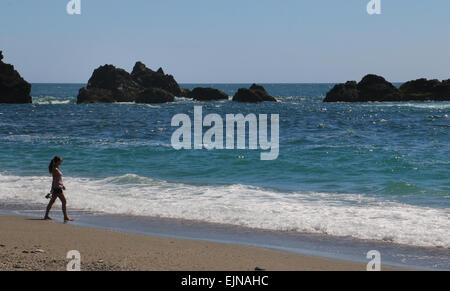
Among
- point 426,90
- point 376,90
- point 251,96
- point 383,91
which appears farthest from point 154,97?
point 426,90

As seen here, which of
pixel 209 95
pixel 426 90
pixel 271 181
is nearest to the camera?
pixel 271 181

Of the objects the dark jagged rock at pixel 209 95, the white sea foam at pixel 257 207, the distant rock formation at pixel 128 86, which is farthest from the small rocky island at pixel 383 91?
the white sea foam at pixel 257 207

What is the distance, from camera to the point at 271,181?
695 inches

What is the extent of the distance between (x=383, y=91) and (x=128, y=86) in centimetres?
4601

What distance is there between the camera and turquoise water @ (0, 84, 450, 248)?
1170cm

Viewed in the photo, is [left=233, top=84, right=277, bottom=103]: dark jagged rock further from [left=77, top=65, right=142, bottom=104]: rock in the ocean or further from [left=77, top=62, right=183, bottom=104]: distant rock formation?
[left=77, top=65, right=142, bottom=104]: rock in the ocean

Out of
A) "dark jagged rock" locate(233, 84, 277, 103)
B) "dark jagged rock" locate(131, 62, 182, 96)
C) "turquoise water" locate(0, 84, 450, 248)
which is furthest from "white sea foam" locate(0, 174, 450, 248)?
"dark jagged rock" locate(131, 62, 182, 96)

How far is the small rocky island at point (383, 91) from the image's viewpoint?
8962 centimetres

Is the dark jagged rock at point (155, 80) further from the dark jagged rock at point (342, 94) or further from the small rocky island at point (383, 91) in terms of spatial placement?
the small rocky island at point (383, 91)

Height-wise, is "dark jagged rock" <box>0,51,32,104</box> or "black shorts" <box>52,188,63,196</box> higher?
"dark jagged rock" <box>0,51,32,104</box>

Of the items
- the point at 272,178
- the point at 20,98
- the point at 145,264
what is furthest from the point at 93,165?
the point at 20,98

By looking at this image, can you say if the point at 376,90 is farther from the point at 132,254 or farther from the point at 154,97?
the point at 132,254

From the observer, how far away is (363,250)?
9.21 meters

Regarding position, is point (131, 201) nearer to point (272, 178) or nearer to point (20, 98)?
point (272, 178)
